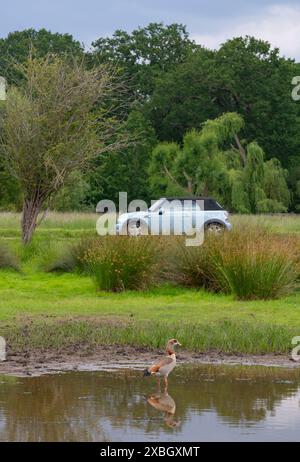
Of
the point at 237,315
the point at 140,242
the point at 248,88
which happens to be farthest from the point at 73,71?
the point at 248,88

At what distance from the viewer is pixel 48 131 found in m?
29.5

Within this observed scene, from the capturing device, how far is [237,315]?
59.5 ft

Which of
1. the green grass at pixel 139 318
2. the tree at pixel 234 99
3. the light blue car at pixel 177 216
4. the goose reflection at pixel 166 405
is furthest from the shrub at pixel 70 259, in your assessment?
the tree at pixel 234 99

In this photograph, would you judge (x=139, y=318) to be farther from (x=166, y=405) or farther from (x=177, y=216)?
(x=177, y=216)

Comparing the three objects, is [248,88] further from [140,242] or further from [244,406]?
[244,406]

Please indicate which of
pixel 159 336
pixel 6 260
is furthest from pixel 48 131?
pixel 159 336

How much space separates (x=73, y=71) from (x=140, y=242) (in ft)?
31.6

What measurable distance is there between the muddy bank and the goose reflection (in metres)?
1.99

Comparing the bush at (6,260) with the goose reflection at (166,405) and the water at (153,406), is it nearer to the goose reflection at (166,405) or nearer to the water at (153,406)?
the water at (153,406)

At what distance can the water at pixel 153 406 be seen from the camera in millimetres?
9805

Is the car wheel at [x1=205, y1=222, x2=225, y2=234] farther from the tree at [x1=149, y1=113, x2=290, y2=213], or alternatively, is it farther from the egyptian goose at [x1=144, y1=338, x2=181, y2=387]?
the tree at [x1=149, y1=113, x2=290, y2=213]

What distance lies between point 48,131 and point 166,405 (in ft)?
62.9


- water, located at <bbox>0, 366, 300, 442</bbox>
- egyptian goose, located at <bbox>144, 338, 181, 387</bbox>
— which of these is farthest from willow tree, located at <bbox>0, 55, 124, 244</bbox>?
egyptian goose, located at <bbox>144, 338, 181, 387</bbox>

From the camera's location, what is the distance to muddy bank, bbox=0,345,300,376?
1348 cm
